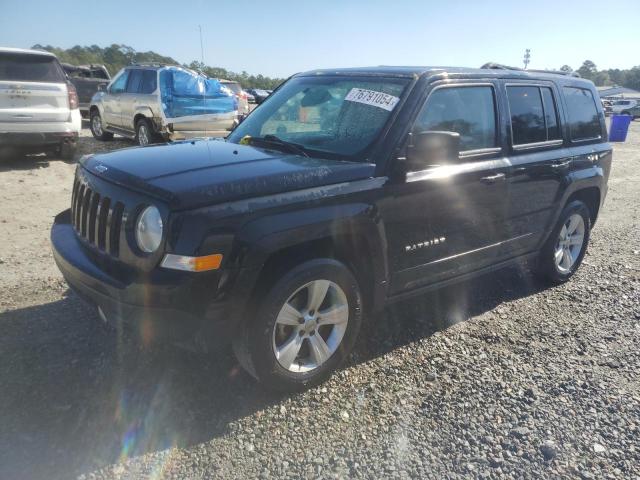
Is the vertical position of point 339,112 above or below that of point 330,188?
above

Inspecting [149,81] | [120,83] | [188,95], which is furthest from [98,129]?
[188,95]

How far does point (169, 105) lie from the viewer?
10.2 metres

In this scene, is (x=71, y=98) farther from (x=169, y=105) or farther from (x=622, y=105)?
(x=622, y=105)

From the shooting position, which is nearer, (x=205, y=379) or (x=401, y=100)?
(x=205, y=379)

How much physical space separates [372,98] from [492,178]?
1098 millimetres

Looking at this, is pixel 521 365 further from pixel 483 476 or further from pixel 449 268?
pixel 483 476

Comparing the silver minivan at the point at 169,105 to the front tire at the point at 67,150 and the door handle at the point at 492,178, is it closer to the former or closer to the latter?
the front tire at the point at 67,150

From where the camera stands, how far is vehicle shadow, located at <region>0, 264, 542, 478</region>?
2455 millimetres

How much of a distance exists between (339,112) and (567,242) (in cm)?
291

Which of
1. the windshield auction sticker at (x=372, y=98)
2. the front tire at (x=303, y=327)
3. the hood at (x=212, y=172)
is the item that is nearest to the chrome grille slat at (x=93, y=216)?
the hood at (x=212, y=172)

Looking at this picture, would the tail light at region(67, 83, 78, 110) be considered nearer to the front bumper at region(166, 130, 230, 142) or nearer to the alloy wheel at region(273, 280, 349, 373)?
the front bumper at region(166, 130, 230, 142)

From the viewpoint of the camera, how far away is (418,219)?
10.8 feet

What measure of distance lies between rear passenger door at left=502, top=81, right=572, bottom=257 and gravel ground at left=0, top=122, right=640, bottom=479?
0.73m

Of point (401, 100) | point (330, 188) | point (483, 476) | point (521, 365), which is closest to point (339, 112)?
point (401, 100)
